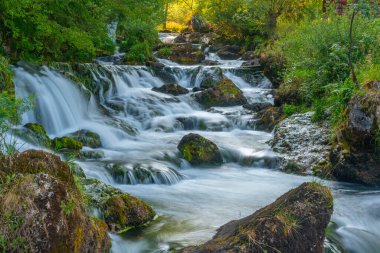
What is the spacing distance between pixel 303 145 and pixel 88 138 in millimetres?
5230

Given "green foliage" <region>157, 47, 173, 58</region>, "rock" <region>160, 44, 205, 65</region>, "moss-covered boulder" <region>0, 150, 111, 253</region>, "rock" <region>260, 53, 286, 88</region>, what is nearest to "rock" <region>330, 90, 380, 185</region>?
"moss-covered boulder" <region>0, 150, 111, 253</region>

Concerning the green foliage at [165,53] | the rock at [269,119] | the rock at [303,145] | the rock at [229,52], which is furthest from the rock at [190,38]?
the rock at [303,145]

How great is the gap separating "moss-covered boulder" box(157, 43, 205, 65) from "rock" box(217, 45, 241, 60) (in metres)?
1.52

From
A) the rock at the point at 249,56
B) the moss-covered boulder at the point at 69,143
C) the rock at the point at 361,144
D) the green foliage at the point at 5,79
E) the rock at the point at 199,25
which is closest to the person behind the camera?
the rock at the point at 361,144

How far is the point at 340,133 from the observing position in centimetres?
957

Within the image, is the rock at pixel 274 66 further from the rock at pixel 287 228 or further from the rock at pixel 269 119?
the rock at pixel 287 228

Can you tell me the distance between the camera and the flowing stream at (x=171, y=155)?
264 inches

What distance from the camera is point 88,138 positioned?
10938mm

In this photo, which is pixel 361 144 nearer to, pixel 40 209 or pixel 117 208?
pixel 117 208

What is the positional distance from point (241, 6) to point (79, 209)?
82.7 ft

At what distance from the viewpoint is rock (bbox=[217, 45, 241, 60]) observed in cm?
2539

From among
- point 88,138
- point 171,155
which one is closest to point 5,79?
point 88,138

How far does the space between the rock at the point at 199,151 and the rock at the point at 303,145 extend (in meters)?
1.56

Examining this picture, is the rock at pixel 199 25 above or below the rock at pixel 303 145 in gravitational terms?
above
